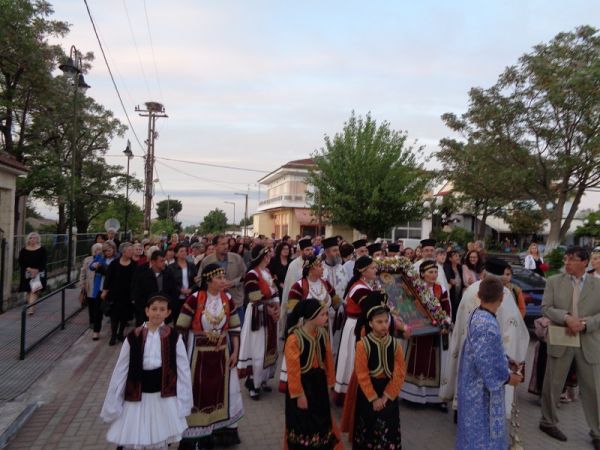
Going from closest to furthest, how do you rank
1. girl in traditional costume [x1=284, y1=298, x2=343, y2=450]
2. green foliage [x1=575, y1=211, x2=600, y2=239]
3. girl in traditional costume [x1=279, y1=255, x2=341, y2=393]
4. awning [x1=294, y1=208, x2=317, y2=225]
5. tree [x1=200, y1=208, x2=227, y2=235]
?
girl in traditional costume [x1=284, y1=298, x2=343, y2=450], girl in traditional costume [x1=279, y1=255, x2=341, y2=393], green foliage [x1=575, y1=211, x2=600, y2=239], awning [x1=294, y1=208, x2=317, y2=225], tree [x1=200, y1=208, x2=227, y2=235]

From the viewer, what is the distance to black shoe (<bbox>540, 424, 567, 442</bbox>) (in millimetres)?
5122

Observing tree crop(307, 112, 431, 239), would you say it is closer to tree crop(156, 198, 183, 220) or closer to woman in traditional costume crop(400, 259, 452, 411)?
woman in traditional costume crop(400, 259, 452, 411)

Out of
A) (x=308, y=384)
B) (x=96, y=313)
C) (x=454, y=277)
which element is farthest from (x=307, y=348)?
(x=96, y=313)

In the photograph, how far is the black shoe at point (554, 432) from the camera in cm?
512

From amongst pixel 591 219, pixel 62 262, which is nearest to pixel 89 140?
pixel 62 262

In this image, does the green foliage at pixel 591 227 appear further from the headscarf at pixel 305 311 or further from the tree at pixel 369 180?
the headscarf at pixel 305 311

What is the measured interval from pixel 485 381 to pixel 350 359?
199cm

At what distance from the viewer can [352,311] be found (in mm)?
5703

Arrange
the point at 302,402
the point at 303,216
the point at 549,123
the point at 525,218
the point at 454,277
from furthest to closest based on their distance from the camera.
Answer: the point at 303,216, the point at 525,218, the point at 549,123, the point at 454,277, the point at 302,402

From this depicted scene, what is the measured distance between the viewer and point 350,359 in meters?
5.59

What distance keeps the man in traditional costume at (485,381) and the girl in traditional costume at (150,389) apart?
7.42ft

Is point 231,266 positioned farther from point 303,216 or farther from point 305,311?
point 303,216

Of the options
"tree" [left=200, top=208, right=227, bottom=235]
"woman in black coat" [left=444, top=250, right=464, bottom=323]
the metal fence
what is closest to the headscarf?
"woman in black coat" [left=444, top=250, right=464, bottom=323]

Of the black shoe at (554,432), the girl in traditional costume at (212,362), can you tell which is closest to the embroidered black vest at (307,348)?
the girl in traditional costume at (212,362)
